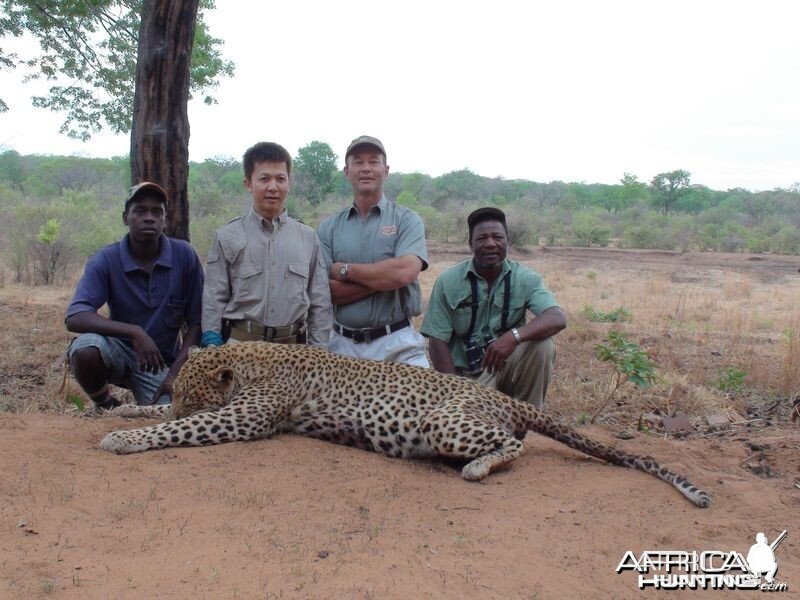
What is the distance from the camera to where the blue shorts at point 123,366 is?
5.48 meters

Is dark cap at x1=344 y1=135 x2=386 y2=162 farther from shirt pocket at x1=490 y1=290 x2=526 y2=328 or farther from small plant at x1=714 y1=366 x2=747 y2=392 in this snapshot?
small plant at x1=714 y1=366 x2=747 y2=392

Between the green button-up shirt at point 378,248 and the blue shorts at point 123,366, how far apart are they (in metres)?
1.57

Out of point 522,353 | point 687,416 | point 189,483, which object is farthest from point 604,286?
point 189,483

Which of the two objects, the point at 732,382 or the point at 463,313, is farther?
the point at 732,382

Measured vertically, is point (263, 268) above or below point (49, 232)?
above

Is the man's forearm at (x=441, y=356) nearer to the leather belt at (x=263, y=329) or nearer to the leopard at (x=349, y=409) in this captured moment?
the leopard at (x=349, y=409)

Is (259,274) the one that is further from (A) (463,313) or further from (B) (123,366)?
(A) (463,313)

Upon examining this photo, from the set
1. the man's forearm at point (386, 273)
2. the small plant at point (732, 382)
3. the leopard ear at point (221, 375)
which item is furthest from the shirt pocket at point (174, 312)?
the small plant at point (732, 382)

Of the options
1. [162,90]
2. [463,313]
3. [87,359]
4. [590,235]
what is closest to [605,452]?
[463,313]

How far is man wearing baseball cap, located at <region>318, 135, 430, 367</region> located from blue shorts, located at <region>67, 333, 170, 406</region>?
1.46 meters

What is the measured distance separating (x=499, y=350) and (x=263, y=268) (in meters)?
1.85

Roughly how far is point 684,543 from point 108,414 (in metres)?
4.00

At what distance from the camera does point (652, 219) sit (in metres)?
36.7

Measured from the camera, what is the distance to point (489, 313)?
595 centimetres
